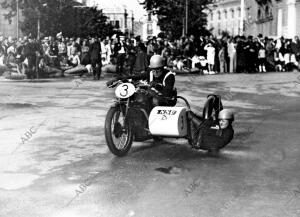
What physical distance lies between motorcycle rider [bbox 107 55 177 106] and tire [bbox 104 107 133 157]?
0.48 meters

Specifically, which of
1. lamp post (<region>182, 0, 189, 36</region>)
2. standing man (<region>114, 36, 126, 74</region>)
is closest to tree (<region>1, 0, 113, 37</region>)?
lamp post (<region>182, 0, 189, 36</region>)

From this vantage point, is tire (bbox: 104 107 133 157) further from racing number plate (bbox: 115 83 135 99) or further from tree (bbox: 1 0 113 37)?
tree (bbox: 1 0 113 37)

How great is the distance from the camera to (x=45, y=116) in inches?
465

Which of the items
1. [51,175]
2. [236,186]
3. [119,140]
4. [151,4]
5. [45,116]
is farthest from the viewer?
[151,4]

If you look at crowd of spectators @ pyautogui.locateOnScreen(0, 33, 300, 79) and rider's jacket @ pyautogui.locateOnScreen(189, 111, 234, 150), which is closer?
rider's jacket @ pyautogui.locateOnScreen(189, 111, 234, 150)

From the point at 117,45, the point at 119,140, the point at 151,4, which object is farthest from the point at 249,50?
the point at 119,140

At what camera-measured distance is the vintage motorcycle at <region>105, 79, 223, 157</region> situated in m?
7.53

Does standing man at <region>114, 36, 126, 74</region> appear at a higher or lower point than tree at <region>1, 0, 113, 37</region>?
lower

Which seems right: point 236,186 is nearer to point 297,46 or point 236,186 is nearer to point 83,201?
point 83,201

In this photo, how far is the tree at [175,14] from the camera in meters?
42.0

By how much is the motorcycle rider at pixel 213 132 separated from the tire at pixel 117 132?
91 cm

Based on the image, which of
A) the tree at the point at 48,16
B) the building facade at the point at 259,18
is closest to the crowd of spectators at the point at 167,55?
the building facade at the point at 259,18

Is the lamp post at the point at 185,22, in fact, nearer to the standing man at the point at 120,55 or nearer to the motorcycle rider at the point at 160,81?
the standing man at the point at 120,55

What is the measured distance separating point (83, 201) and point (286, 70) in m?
25.7
